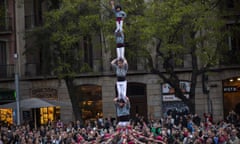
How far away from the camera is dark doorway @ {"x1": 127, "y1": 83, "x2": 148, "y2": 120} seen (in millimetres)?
44750

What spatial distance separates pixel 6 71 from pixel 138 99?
12.0 meters

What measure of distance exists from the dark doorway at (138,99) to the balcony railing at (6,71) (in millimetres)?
10609

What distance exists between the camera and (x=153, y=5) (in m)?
33.2

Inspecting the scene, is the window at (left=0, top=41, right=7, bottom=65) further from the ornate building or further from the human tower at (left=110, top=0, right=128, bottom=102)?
the human tower at (left=110, top=0, right=128, bottom=102)

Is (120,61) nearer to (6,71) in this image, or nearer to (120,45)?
(120,45)

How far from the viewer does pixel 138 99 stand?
44875 millimetres

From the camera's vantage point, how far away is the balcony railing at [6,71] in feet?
154

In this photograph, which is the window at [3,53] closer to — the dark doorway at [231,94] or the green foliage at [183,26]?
the green foliage at [183,26]

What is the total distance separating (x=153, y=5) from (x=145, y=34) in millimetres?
2181

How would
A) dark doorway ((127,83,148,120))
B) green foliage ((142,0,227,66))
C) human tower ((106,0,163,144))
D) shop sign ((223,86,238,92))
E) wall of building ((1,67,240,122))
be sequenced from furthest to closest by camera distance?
→ dark doorway ((127,83,148,120))
shop sign ((223,86,238,92))
wall of building ((1,67,240,122))
green foliage ((142,0,227,66))
human tower ((106,0,163,144))

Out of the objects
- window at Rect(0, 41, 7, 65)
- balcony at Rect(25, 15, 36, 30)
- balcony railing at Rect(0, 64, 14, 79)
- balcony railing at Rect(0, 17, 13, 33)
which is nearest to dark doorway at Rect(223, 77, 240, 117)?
balcony at Rect(25, 15, 36, 30)

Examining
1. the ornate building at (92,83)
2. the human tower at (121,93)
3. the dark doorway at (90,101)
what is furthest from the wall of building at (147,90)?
the human tower at (121,93)

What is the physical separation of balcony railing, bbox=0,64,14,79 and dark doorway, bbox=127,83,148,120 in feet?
34.8

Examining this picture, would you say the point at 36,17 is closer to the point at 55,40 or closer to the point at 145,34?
the point at 55,40
